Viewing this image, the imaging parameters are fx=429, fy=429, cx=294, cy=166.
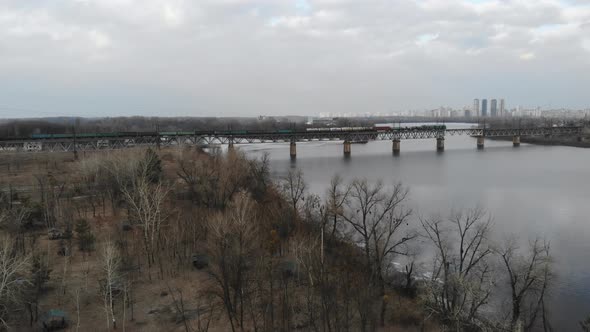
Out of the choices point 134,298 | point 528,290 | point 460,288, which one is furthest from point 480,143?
point 134,298

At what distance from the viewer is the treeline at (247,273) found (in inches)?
380

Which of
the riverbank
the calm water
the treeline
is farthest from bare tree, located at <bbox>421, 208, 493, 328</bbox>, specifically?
the riverbank

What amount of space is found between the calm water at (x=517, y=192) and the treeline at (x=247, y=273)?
3.79ft

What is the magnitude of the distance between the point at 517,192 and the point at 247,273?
19.7m

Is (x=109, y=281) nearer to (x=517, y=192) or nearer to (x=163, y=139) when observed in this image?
(x=517, y=192)

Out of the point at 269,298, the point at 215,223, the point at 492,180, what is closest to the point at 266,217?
the point at 215,223

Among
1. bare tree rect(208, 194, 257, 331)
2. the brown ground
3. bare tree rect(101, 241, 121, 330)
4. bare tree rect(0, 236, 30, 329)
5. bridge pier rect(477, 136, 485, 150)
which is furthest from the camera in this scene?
bridge pier rect(477, 136, 485, 150)

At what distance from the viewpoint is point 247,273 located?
1135 centimetres

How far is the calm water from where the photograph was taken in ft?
41.3

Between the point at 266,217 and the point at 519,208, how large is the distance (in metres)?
12.8

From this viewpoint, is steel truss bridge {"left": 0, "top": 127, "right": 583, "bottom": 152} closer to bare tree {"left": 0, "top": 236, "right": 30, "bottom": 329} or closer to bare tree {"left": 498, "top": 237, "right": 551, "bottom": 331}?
bare tree {"left": 0, "top": 236, "right": 30, "bottom": 329}

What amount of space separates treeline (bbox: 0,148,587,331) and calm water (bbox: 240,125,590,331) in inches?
45.5

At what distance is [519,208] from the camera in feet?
68.0

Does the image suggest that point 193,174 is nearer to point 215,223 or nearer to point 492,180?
point 215,223
